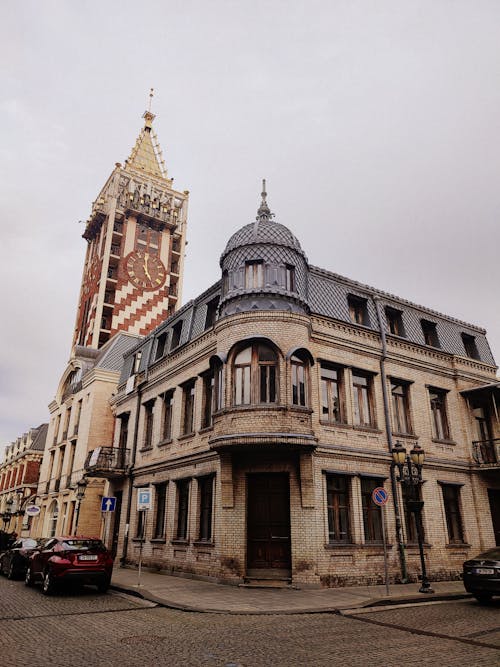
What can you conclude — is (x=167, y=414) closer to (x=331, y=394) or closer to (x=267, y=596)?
(x=331, y=394)

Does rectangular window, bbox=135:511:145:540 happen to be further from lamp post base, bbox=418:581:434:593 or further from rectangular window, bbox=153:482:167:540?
lamp post base, bbox=418:581:434:593

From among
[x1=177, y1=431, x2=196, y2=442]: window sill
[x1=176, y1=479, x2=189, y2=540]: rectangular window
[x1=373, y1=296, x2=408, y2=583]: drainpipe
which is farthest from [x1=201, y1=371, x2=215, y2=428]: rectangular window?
[x1=373, y1=296, x2=408, y2=583]: drainpipe

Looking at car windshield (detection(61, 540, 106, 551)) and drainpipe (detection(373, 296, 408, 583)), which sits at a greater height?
A: drainpipe (detection(373, 296, 408, 583))

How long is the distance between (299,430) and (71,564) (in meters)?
6.98

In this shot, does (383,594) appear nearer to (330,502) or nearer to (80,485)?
(330,502)

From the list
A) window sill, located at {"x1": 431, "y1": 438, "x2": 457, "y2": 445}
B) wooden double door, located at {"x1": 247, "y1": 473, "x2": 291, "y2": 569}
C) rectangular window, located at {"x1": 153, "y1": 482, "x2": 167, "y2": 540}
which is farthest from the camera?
rectangular window, located at {"x1": 153, "y1": 482, "x2": 167, "y2": 540}

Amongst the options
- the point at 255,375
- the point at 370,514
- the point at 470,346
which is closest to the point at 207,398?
the point at 255,375

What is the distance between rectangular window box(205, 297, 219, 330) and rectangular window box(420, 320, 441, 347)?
913 centimetres

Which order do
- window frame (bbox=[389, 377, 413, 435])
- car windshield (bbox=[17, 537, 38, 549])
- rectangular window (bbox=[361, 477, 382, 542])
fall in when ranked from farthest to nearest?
window frame (bbox=[389, 377, 413, 435])
car windshield (bbox=[17, 537, 38, 549])
rectangular window (bbox=[361, 477, 382, 542])

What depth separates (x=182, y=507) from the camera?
1816 cm

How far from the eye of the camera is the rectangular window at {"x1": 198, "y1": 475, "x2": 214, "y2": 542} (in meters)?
16.1

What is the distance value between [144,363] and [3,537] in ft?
43.6

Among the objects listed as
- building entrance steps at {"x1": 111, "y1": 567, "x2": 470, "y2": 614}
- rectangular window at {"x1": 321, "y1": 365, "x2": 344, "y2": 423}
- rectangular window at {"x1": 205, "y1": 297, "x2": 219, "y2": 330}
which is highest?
rectangular window at {"x1": 205, "y1": 297, "x2": 219, "y2": 330}

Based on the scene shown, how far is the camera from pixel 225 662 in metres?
6.37
